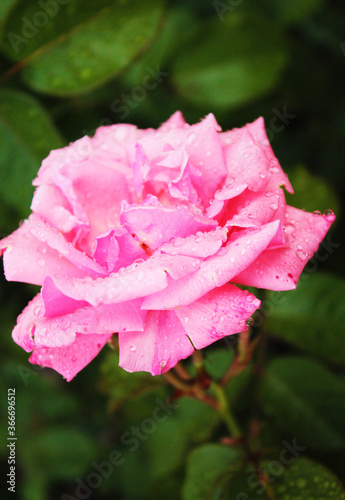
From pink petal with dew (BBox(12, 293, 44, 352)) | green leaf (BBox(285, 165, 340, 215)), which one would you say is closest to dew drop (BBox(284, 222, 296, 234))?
pink petal with dew (BBox(12, 293, 44, 352))

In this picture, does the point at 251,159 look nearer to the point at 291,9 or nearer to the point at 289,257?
the point at 289,257

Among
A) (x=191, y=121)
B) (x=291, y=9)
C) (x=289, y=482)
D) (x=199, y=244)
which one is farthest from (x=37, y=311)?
(x=291, y=9)

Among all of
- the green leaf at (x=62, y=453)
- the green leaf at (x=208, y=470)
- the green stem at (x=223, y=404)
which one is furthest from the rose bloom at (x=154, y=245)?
the green leaf at (x=62, y=453)

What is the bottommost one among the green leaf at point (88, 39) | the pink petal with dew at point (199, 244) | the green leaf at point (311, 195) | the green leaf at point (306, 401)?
the green leaf at point (306, 401)

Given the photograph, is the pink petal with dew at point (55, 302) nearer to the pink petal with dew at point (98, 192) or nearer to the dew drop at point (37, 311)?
the dew drop at point (37, 311)

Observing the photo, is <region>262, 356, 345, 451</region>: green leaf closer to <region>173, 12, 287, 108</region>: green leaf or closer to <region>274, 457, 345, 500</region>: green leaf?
<region>274, 457, 345, 500</region>: green leaf
